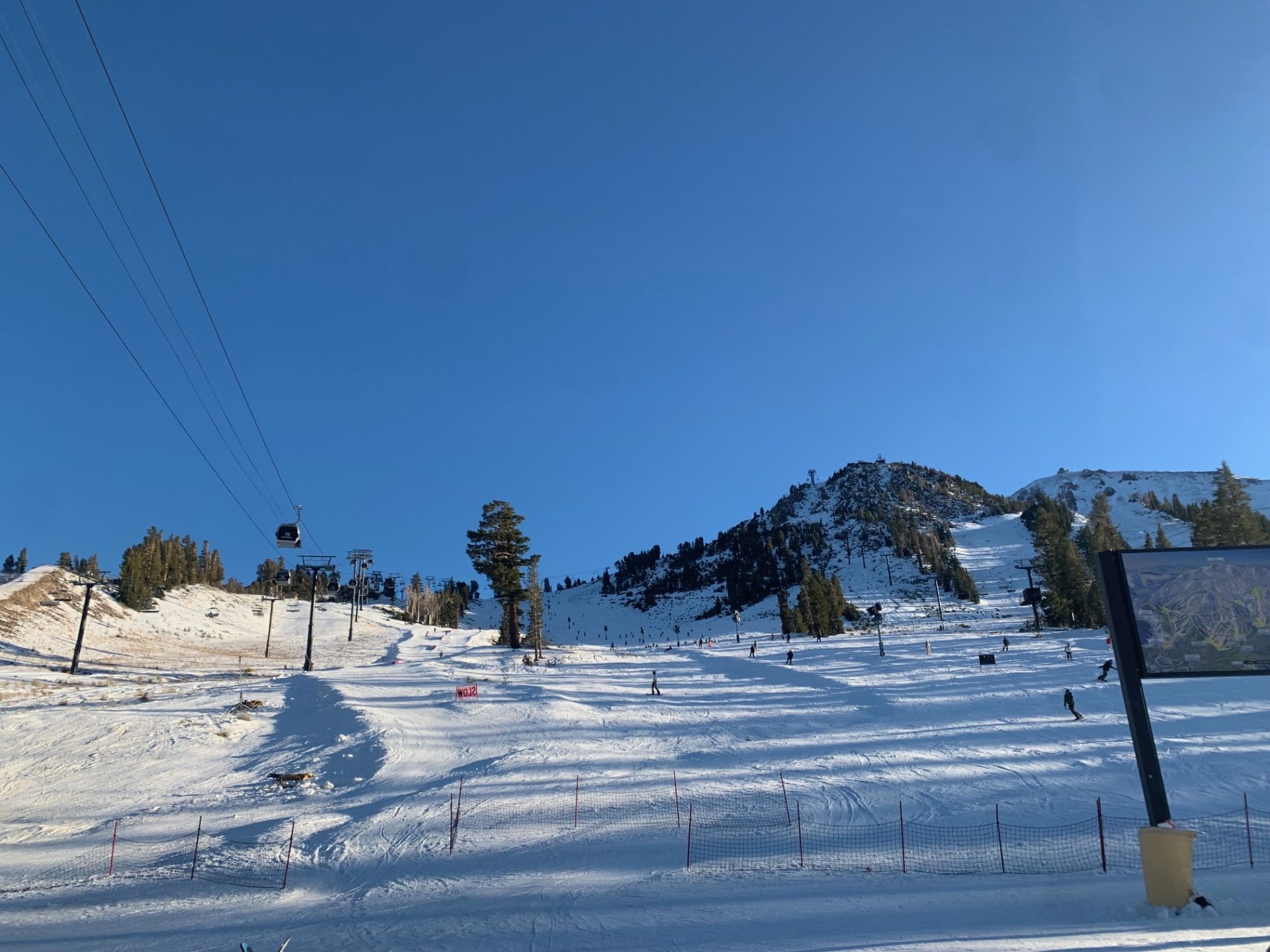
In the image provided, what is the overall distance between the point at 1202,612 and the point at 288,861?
19105 millimetres

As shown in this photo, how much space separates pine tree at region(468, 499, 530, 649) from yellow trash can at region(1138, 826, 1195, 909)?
160ft

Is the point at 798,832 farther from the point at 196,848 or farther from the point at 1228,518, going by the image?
the point at 1228,518

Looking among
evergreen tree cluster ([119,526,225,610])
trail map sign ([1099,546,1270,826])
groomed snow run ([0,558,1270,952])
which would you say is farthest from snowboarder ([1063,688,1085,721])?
evergreen tree cluster ([119,526,225,610])

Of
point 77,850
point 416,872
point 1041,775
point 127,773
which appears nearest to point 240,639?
point 127,773

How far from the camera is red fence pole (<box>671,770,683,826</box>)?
679 inches

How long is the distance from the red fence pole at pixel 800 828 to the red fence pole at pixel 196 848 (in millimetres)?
12930

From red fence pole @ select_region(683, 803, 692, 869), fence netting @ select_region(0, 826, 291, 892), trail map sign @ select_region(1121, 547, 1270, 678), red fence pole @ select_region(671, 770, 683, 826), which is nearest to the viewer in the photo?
trail map sign @ select_region(1121, 547, 1270, 678)

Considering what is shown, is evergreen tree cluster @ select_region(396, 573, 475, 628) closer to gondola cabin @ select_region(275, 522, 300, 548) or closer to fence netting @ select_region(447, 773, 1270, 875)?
gondola cabin @ select_region(275, 522, 300, 548)

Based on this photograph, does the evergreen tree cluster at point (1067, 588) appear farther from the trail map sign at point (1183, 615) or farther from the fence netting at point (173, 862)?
the fence netting at point (173, 862)

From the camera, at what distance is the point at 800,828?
1599cm

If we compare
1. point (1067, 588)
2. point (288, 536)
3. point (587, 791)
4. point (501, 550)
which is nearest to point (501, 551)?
point (501, 550)

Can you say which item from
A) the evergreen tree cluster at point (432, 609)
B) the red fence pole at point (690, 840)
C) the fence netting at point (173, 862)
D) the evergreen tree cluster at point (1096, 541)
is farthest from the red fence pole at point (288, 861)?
the evergreen tree cluster at point (432, 609)

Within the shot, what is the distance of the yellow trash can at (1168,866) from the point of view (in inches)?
417

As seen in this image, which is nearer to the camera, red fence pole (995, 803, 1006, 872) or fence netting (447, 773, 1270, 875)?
red fence pole (995, 803, 1006, 872)
